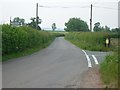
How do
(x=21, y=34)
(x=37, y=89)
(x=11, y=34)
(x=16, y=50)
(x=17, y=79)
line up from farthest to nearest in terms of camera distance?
(x=21, y=34) < (x=16, y=50) < (x=11, y=34) < (x=17, y=79) < (x=37, y=89)

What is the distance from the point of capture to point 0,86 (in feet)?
33.3

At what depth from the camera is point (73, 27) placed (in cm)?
14062

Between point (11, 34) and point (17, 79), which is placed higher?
point (11, 34)

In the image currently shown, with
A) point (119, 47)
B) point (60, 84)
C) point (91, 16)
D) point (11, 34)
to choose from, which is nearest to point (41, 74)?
point (60, 84)

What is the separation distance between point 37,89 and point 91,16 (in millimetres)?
54639

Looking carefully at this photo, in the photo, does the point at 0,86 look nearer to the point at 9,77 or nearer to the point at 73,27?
the point at 9,77

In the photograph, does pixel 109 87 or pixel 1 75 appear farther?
pixel 1 75

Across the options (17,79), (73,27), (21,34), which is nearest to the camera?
(17,79)

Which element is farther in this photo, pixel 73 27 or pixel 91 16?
pixel 73 27

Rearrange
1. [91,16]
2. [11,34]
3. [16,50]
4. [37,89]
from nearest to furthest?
[37,89] → [11,34] → [16,50] → [91,16]

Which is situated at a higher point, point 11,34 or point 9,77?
point 11,34

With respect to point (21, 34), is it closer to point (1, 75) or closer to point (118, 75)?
point (1, 75)

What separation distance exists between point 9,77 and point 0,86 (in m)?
1.90

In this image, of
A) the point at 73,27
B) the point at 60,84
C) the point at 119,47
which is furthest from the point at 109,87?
the point at 73,27
